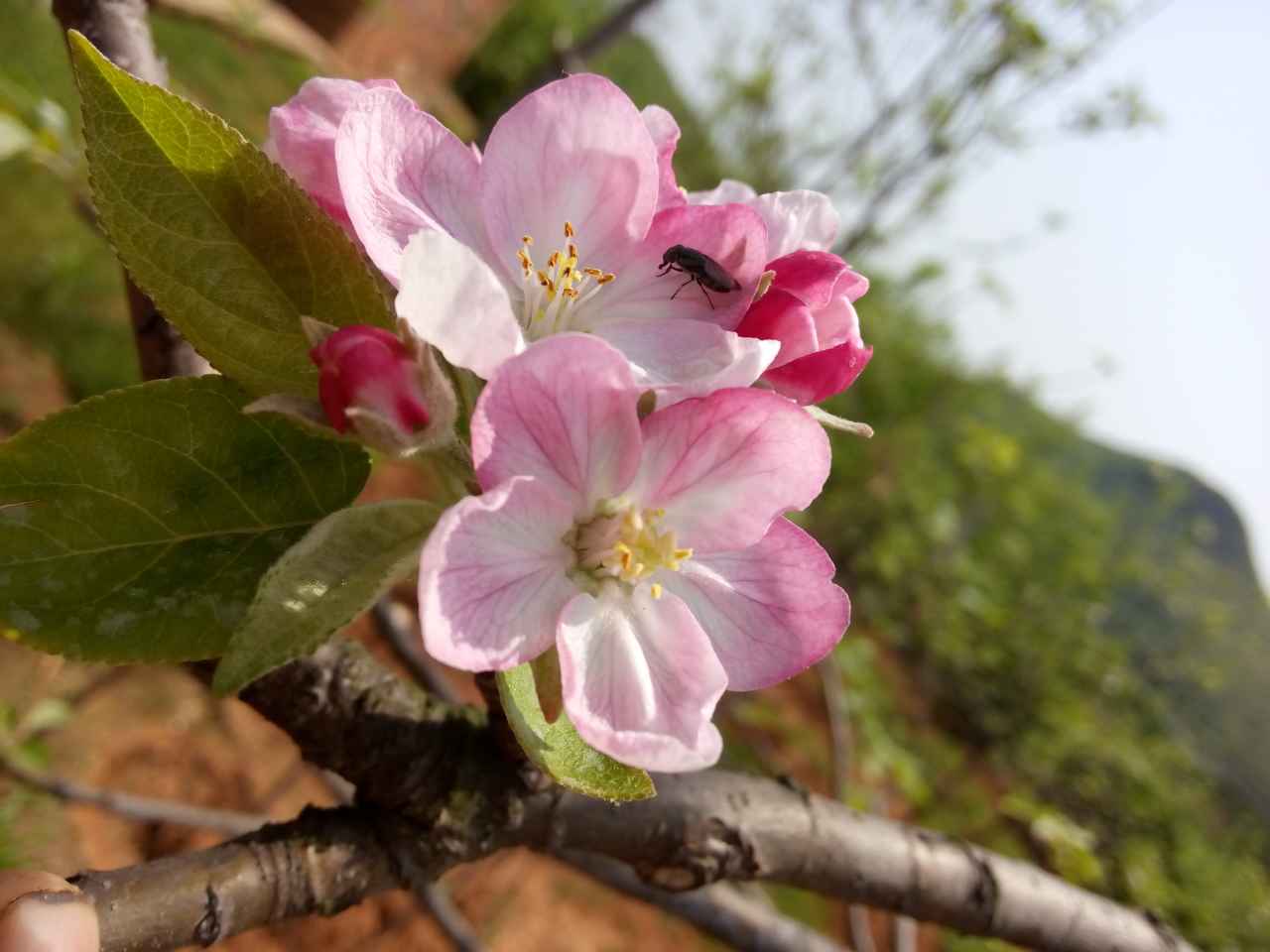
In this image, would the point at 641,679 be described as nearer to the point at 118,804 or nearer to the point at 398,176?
the point at 398,176

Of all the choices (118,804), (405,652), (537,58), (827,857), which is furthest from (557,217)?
(537,58)

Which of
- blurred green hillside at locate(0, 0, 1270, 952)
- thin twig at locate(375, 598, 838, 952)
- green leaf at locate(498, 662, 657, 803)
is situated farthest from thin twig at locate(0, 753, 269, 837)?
blurred green hillside at locate(0, 0, 1270, 952)

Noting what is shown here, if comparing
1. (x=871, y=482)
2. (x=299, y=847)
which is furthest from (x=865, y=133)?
(x=299, y=847)

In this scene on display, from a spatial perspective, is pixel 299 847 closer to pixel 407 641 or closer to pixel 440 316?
pixel 440 316

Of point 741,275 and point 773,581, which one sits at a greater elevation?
point 741,275

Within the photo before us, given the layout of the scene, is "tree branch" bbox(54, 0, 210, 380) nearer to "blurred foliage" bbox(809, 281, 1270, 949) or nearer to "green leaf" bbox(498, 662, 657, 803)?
"green leaf" bbox(498, 662, 657, 803)

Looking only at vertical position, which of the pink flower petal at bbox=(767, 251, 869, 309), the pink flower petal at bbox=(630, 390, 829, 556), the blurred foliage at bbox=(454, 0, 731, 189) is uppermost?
the blurred foliage at bbox=(454, 0, 731, 189)
